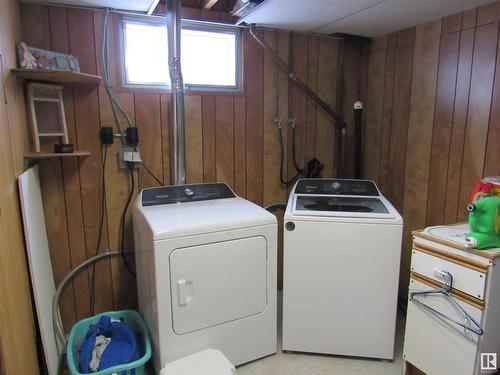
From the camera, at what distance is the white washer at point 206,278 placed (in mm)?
1689

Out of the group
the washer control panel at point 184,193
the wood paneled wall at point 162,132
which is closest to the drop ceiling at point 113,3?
the wood paneled wall at point 162,132

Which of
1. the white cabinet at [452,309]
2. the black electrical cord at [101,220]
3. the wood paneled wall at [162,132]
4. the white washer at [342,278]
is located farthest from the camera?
the black electrical cord at [101,220]

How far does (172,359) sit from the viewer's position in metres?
1.75

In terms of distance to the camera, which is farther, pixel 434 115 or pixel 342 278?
pixel 434 115

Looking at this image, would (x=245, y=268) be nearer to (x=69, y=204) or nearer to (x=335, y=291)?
(x=335, y=291)

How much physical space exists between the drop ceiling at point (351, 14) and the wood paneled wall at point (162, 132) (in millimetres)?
193

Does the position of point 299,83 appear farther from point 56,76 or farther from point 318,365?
point 318,365

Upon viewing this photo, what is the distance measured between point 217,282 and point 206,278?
0.23 ft

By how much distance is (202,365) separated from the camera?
1.70 metres

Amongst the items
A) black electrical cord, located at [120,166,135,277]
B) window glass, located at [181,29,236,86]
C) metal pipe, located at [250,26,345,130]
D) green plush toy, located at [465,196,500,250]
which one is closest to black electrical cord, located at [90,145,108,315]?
black electrical cord, located at [120,166,135,277]

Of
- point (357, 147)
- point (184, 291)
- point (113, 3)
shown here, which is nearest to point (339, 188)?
point (357, 147)

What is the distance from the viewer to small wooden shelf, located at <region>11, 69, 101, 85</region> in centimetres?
168

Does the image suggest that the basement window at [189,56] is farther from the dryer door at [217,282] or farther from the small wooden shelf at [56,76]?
the dryer door at [217,282]

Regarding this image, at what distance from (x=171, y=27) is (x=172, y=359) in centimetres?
187
